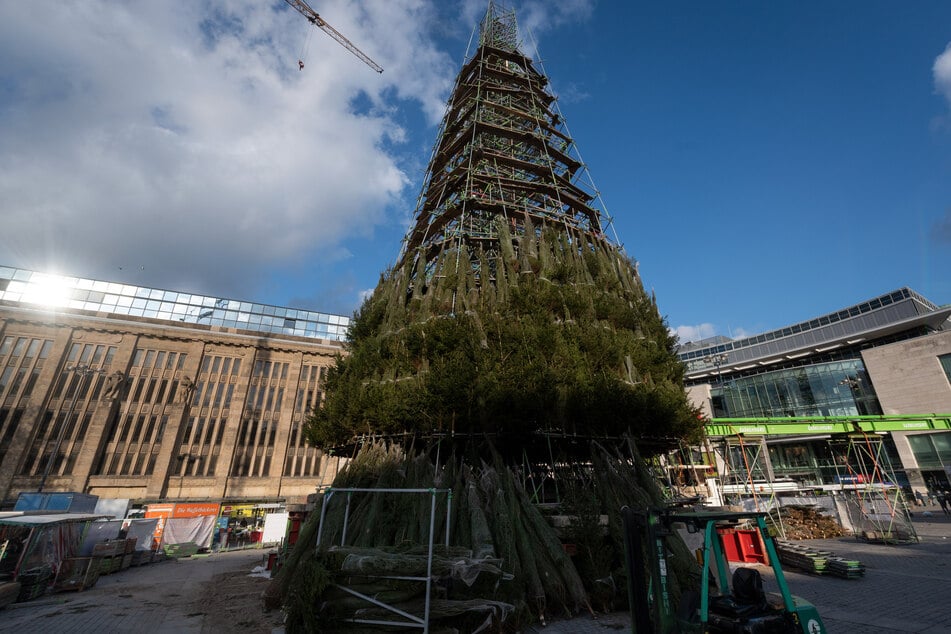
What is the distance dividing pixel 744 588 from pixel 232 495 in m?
52.6

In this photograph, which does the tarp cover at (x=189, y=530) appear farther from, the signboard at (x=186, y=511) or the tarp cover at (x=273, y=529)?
the tarp cover at (x=273, y=529)

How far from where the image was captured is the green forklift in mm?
5984

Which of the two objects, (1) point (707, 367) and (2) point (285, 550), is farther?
(1) point (707, 367)

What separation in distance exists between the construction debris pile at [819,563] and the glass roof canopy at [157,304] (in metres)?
51.1

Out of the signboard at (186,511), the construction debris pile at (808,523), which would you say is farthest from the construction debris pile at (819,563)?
the signboard at (186,511)

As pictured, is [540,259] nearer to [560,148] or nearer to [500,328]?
[500,328]

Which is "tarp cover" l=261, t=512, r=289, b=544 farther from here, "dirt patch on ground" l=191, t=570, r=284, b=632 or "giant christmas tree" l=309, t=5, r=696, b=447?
"giant christmas tree" l=309, t=5, r=696, b=447

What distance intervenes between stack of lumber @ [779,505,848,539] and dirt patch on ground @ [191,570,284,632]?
2629 cm

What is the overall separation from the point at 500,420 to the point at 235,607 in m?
9.65

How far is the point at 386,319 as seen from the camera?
826 inches

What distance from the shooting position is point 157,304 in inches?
2288

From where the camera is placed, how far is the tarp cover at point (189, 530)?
29.5m

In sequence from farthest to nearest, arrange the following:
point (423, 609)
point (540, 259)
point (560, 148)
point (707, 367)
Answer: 1. point (707, 367)
2. point (560, 148)
3. point (540, 259)
4. point (423, 609)

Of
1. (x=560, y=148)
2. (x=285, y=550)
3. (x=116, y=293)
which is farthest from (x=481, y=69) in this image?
(x=116, y=293)
